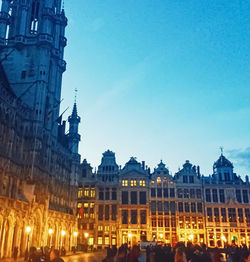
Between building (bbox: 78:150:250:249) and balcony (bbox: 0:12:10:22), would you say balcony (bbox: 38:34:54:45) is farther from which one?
building (bbox: 78:150:250:249)

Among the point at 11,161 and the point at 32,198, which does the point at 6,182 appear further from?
the point at 32,198

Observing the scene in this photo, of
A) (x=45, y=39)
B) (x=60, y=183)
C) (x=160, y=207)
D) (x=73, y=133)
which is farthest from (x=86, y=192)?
(x=45, y=39)

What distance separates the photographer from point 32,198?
126 ft

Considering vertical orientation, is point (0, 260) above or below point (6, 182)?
below

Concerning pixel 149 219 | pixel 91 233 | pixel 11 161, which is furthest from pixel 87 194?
pixel 11 161

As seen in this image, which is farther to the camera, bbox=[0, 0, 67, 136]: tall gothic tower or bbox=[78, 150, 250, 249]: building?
bbox=[78, 150, 250, 249]: building

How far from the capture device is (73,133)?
202ft

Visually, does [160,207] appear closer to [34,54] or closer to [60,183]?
[60,183]

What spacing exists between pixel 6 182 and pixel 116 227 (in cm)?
3086

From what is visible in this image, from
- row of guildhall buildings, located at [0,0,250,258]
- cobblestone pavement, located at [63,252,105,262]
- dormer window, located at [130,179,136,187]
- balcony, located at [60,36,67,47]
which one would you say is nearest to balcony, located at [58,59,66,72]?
row of guildhall buildings, located at [0,0,250,258]

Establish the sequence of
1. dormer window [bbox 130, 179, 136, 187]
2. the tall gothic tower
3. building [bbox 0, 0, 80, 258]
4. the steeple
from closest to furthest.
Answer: building [bbox 0, 0, 80, 258] → the tall gothic tower → the steeple → dormer window [bbox 130, 179, 136, 187]

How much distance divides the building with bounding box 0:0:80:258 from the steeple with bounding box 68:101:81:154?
21cm

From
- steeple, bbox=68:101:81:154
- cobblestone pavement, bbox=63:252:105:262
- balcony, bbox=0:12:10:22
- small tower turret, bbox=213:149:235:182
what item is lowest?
cobblestone pavement, bbox=63:252:105:262

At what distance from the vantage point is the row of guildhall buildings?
3700cm
